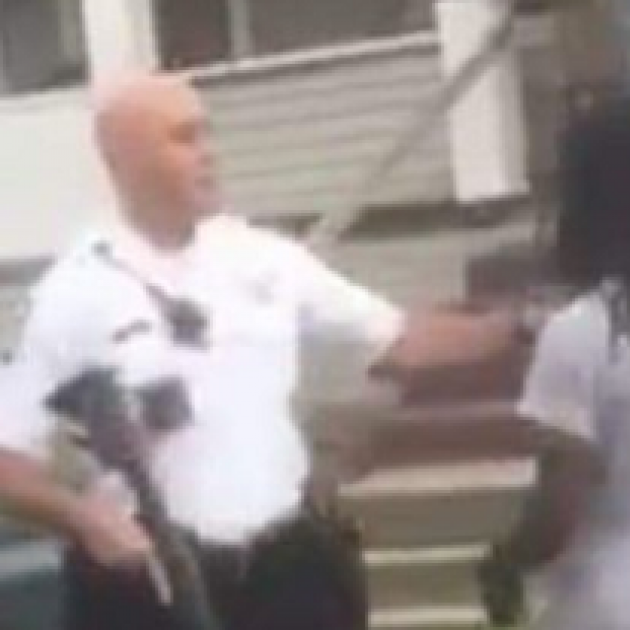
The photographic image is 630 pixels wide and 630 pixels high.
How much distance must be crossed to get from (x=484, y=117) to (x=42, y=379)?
9.6 inches

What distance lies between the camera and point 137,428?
3.11 m

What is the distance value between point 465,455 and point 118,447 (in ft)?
0.55

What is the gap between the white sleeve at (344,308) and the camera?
3133 millimetres

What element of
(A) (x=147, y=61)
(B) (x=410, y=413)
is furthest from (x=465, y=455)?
(A) (x=147, y=61)

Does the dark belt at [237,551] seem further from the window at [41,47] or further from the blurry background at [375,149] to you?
the window at [41,47]

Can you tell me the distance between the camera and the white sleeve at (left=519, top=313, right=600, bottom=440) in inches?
122

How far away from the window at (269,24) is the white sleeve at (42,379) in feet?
0.44

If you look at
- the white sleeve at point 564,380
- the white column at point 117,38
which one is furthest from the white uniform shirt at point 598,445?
the white column at point 117,38

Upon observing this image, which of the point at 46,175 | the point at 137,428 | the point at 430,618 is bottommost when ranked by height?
the point at 430,618

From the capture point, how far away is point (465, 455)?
3.14 metres

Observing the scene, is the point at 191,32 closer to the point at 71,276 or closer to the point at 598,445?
the point at 71,276

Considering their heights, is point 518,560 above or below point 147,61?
below

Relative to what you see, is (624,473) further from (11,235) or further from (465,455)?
(11,235)

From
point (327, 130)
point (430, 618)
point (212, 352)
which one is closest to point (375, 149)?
point (327, 130)
